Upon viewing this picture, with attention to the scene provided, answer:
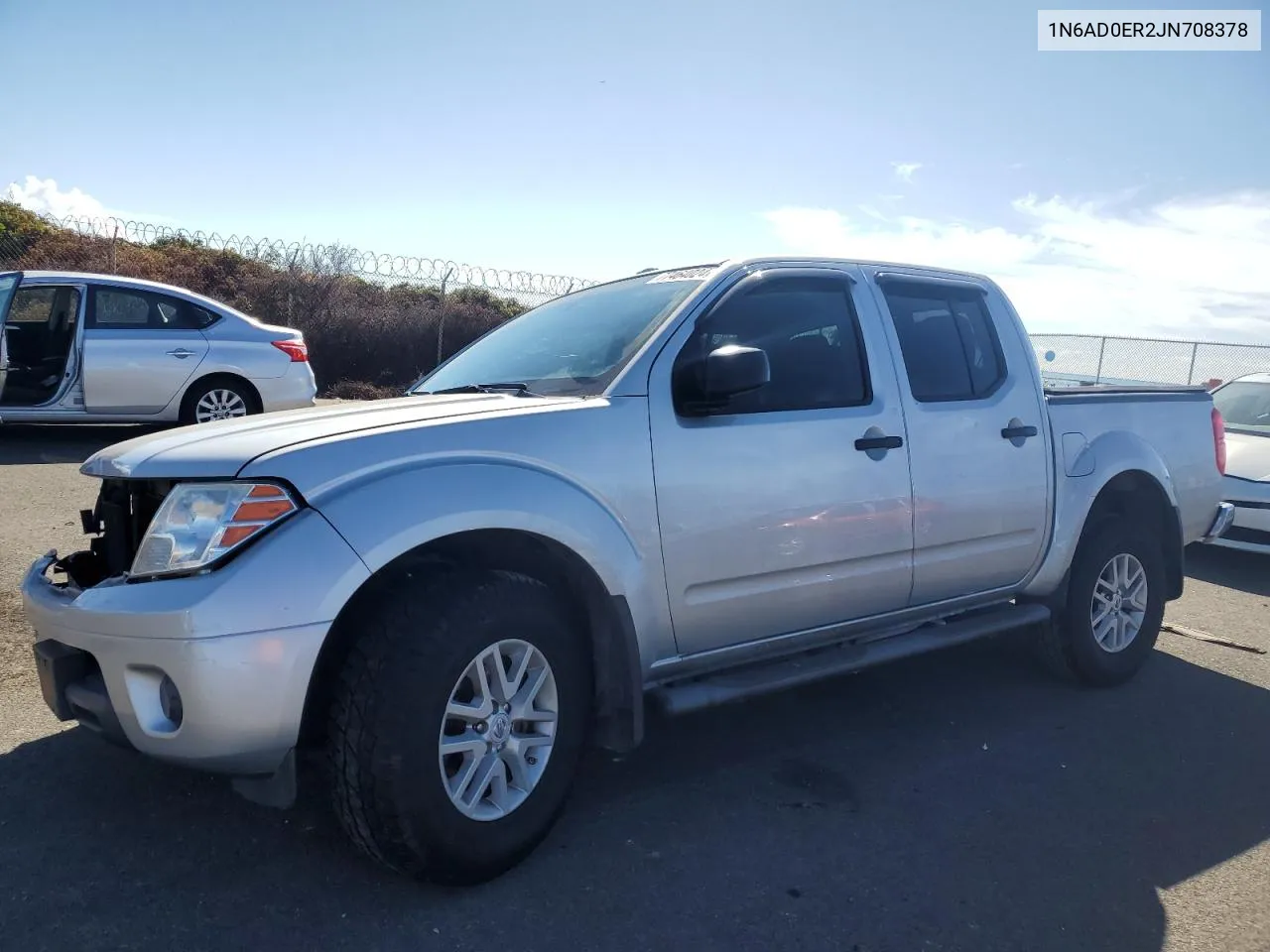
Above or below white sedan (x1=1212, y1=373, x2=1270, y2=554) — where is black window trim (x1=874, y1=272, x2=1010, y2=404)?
above

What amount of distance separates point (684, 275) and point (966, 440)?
1.40m

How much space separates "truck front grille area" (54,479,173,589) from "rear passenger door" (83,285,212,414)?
6192 millimetres

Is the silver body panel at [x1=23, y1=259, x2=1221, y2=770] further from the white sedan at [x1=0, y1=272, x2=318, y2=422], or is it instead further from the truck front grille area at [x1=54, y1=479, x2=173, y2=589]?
the white sedan at [x1=0, y1=272, x2=318, y2=422]

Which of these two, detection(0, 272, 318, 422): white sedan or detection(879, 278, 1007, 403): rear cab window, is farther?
detection(0, 272, 318, 422): white sedan

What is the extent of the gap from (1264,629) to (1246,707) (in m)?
1.63

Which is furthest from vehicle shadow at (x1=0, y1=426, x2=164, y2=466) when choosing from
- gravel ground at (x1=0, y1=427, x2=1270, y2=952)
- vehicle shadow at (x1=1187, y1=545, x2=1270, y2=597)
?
vehicle shadow at (x1=1187, y1=545, x2=1270, y2=597)

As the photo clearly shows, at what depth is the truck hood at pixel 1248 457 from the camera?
7602mm

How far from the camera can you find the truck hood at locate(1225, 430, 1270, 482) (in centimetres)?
760

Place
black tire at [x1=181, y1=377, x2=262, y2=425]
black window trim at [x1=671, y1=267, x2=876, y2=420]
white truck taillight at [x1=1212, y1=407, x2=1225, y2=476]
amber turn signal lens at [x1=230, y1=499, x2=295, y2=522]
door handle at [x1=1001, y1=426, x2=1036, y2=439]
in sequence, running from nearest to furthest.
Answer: amber turn signal lens at [x1=230, y1=499, x2=295, y2=522] < black window trim at [x1=671, y1=267, x2=876, y2=420] < door handle at [x1=1001, y1=426, x2=1036, y2=439] < white truck taillight at [x1=1212, y1=407, x2=1225, y2=476] < black tire at [x1=181, y1=377, x2=262, y2=425]

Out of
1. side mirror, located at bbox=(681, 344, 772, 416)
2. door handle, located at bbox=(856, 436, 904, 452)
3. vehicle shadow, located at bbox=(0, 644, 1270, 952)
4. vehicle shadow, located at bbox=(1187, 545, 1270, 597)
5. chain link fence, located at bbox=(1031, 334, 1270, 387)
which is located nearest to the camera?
vehicle shadow, located at bbox=(0, 644, 1270, 952)

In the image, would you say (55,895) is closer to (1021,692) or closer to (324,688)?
(324,688)

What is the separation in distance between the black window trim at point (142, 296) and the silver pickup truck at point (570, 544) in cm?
582

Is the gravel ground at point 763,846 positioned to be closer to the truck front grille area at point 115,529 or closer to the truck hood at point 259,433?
the truck front grille area at point 115,529

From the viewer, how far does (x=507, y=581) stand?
9.36 feet
